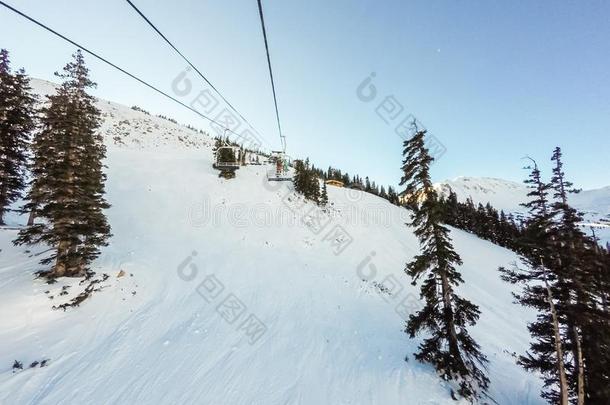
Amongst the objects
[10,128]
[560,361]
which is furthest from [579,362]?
[10,128]

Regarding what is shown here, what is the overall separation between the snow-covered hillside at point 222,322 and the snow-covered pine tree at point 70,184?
5.70ft

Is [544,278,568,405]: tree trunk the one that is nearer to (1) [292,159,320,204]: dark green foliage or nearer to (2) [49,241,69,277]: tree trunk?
(2) [49,241,69,277]: tree trunk

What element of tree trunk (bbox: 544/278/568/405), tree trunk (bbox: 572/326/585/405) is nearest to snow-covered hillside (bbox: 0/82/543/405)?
tree trunk (bbox: 544/278/568/405)

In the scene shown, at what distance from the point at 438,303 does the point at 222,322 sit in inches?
399

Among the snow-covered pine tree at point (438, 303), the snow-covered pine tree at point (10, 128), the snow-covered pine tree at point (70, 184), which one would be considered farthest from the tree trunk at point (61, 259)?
the snow-covered pine tree at point (438, 303)

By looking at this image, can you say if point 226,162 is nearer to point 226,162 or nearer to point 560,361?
point 226,162

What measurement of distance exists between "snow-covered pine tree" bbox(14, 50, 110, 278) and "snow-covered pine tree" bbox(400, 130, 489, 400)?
16.2 meters

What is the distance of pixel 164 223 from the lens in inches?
968

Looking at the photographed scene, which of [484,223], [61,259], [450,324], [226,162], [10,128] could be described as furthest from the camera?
[484,223]

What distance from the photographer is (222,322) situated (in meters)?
13.1

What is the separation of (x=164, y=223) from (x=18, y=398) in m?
18.0

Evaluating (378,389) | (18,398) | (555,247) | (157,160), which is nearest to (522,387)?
(555,247)

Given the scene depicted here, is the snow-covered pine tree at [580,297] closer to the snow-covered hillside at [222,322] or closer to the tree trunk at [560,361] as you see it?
the tree trunk at [560,361]

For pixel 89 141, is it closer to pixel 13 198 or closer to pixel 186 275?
pixel 186 275
